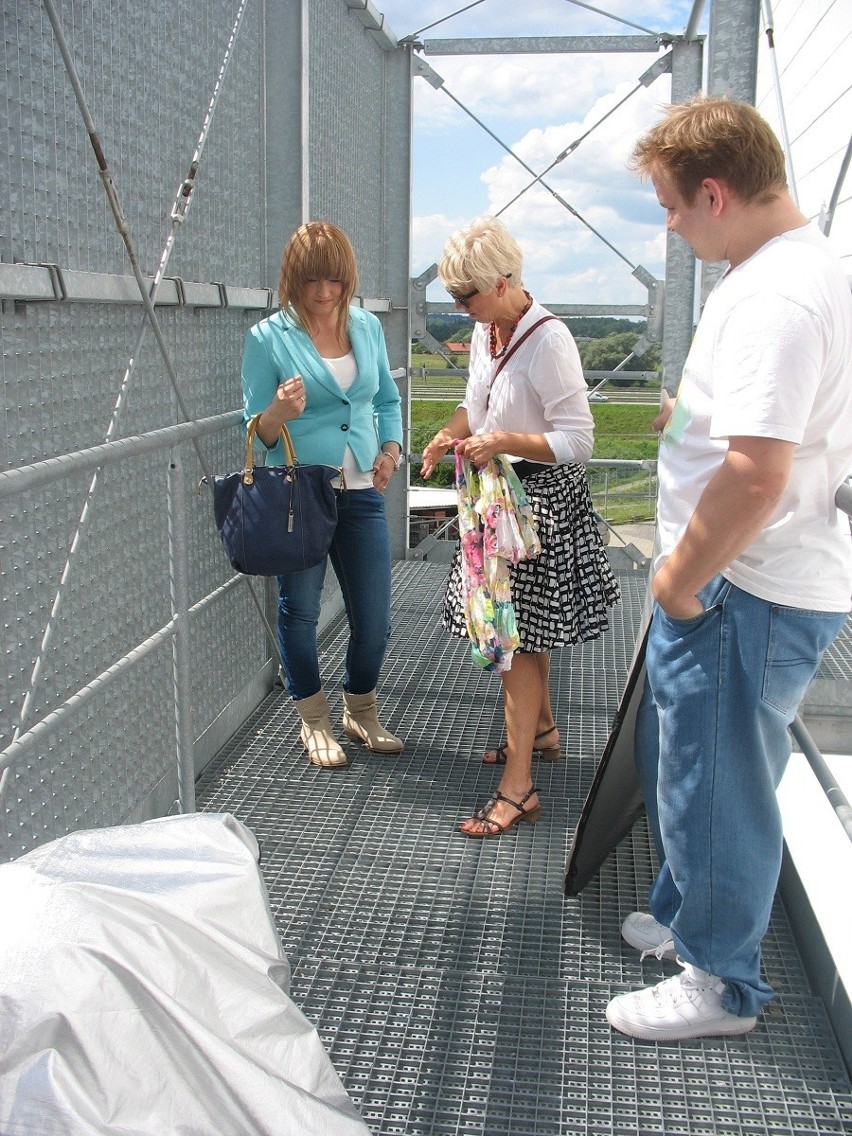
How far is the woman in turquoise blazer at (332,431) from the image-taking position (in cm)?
311

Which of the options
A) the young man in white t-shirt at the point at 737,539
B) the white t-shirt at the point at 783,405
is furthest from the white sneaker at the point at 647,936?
the white t-shirt at the point at 783,405

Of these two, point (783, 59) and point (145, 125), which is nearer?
point (145, 125)

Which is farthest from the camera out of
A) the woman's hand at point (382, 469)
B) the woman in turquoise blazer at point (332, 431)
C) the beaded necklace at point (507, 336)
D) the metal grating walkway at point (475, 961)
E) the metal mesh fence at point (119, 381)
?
the woman's hand at point (382, 469)

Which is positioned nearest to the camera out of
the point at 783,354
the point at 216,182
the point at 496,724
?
the point at 783,354

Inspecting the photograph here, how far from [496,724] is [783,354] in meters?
2.24

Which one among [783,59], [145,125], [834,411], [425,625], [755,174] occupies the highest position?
[783,59]

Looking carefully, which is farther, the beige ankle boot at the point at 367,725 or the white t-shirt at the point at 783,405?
the beige ankle boot at the point at 367,725

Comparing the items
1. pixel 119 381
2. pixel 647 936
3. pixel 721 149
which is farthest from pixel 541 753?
pixel 721 149

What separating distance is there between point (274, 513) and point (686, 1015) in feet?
5.16

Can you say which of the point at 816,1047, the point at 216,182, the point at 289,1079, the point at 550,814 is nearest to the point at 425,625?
the point at 550,814

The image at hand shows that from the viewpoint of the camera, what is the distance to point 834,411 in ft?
5.89

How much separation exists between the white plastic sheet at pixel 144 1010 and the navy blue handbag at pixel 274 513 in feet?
6.05

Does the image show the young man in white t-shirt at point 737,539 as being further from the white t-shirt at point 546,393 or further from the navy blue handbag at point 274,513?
the navy blue handbag at point 274,513

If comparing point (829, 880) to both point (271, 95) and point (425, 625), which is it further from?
point (271, 95)
